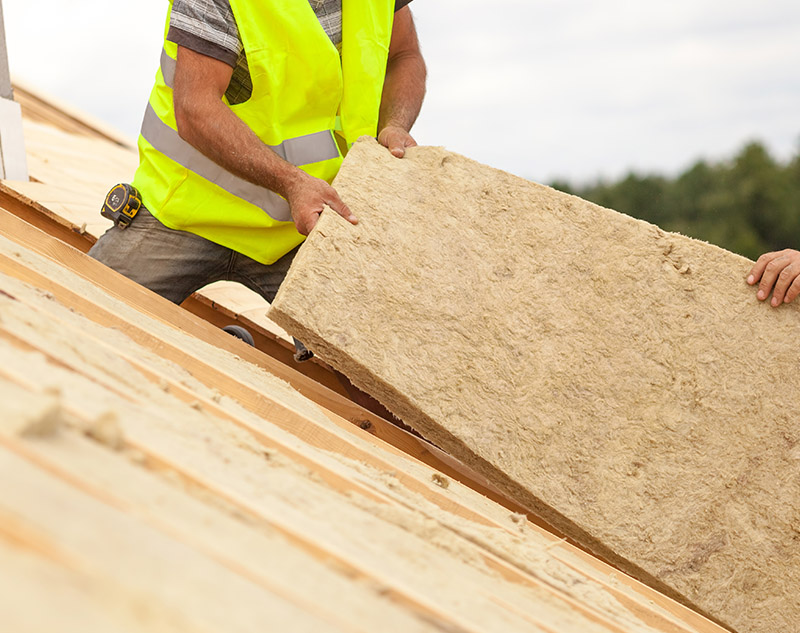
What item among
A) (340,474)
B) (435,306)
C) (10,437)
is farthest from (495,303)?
(10,437)

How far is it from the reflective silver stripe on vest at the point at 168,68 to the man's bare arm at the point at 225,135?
0.59 feet

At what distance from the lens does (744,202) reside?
3122 centimetres

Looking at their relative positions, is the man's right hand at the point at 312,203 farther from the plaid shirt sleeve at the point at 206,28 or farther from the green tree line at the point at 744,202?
the green tree line at the point at 744,202

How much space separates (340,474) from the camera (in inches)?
61.5

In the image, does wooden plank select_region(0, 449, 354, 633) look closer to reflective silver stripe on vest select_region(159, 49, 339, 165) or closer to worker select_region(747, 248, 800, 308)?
worker select_region(747, 248, 800, 308)

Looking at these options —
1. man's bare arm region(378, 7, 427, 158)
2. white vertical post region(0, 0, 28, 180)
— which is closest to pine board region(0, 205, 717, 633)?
man's bare arm region(378, 7, 427, 158)

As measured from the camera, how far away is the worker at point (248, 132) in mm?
2664

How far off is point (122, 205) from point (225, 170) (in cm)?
50

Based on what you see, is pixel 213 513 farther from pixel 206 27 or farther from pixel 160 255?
pixel 160 255

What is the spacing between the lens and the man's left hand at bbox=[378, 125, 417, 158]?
2976mm

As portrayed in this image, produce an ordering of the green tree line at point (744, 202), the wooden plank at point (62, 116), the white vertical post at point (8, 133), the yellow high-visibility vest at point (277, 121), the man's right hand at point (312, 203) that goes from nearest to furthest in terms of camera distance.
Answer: the man's right hand at point (312, 203)
the yellow high-visibility vest at point (277, 121)
the white vertical post at point (8, 133)
the wooden plank at point (62, 116)
the green tree line at point (744, 202)

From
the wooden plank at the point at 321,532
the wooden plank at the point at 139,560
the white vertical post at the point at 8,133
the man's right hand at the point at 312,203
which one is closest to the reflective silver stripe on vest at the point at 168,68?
the man's right hand at the point at 312,203

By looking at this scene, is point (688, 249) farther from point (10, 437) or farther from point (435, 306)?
point (10, 437)

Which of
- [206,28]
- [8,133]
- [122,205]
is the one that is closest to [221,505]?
[206,28]
